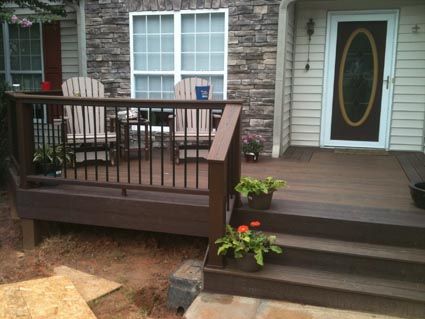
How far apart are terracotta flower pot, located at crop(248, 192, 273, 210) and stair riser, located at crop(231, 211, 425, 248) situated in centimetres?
6

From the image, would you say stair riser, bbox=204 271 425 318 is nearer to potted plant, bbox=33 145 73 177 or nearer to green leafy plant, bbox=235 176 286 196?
green leafy plant, bbox=235 176 286 196

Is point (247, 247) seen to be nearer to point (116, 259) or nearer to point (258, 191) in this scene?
point (258, 191)

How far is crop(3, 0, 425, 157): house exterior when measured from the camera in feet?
A: 18.8

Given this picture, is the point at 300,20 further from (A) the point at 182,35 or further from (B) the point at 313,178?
(B) the point at 313,178

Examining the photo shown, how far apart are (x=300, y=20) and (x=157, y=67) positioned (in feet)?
6.65

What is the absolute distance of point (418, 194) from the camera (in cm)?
348

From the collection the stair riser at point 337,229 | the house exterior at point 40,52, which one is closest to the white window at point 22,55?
the house exterior at point 40,52

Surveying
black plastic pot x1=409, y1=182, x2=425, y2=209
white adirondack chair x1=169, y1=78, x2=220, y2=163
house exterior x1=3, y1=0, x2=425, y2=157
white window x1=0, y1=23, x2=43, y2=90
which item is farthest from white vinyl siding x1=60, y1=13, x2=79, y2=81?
black plastic pot x1=409, y1=182, x2=425, y2=209

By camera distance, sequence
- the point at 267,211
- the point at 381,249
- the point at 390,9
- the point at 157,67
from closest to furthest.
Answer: the point at 381,249 < the point at 267,211 < the point at 390,9 < the point at 157,67

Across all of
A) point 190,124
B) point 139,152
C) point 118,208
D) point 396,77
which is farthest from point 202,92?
point 396,77

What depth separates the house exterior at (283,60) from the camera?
5.72 meters

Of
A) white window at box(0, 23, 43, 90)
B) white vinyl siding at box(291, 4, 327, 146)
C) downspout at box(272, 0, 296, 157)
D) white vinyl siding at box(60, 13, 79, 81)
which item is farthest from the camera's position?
white window at box(0, 23, 43, 90)

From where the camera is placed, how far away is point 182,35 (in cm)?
603

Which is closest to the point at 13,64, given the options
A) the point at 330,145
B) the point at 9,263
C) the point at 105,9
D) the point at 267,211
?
the point at 105,9
